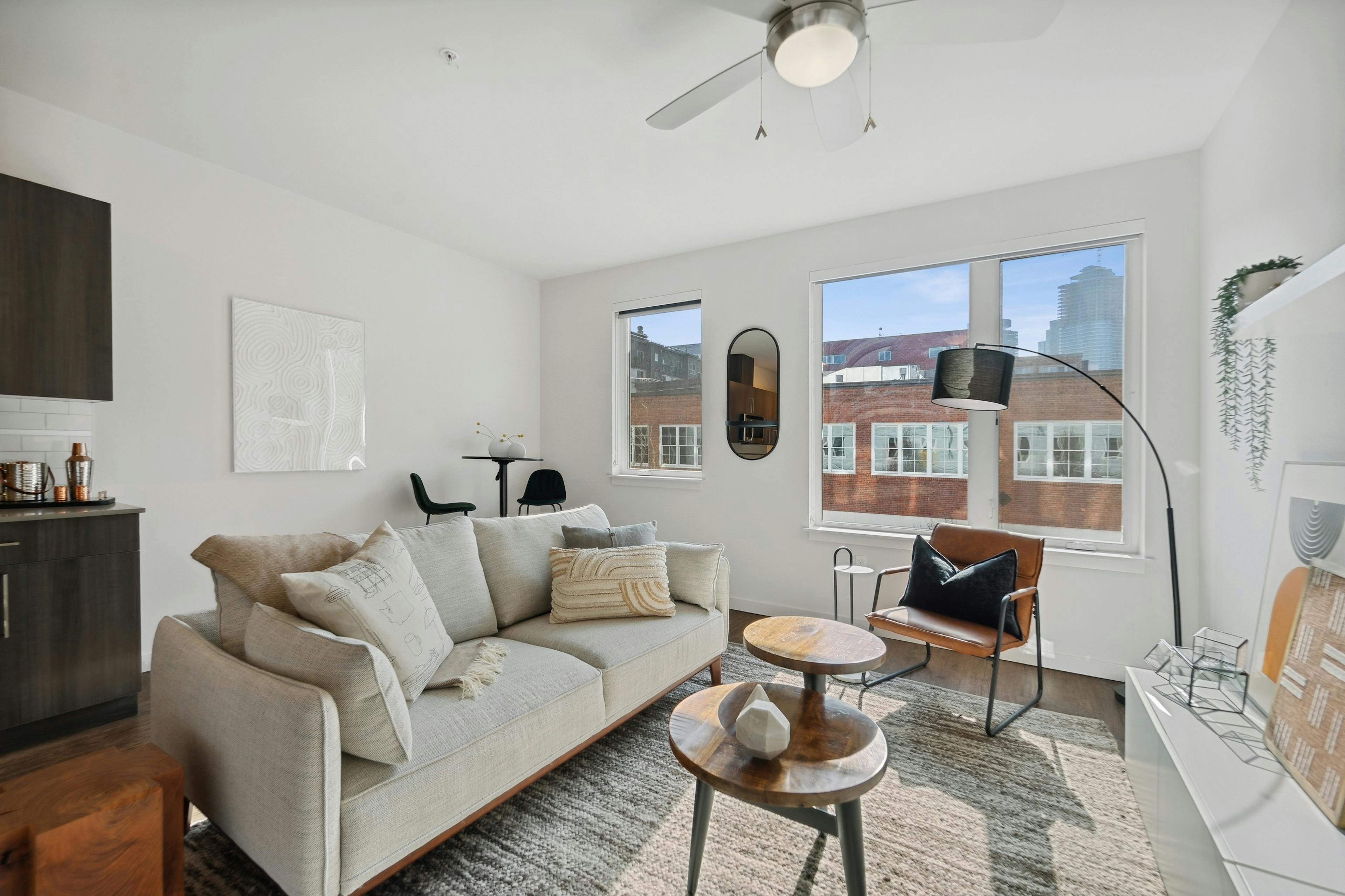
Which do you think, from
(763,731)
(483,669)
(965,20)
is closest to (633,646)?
(483,669)

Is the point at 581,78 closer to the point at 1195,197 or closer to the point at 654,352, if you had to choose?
the point at 654,352

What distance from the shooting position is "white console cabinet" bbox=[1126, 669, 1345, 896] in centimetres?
115

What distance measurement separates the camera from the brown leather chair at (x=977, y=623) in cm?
250

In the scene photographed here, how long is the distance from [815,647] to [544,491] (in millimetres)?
3234

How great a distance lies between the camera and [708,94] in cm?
203

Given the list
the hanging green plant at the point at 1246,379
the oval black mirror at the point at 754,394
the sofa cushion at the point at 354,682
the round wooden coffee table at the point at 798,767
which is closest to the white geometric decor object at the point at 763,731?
the round wooden coffee table at the point at 798,767

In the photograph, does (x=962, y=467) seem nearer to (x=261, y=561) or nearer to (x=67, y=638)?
(x=261, y=561)

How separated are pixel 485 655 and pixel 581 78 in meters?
2.30

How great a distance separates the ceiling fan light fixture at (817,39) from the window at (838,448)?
2.56 metres

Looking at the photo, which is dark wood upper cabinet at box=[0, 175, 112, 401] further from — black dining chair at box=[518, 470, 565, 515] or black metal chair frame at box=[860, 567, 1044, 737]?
black metal chair frame at box=[860, 567, 1044, 737]

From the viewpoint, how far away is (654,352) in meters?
4.93

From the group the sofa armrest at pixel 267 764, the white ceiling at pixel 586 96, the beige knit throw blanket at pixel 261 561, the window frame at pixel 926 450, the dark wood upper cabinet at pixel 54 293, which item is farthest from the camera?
the window frame at pixel 926 450

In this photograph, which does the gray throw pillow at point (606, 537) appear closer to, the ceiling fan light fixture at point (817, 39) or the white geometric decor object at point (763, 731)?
the white geometric decor object at point (763, 731)

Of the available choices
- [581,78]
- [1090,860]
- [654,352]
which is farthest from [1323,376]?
[654,352]
